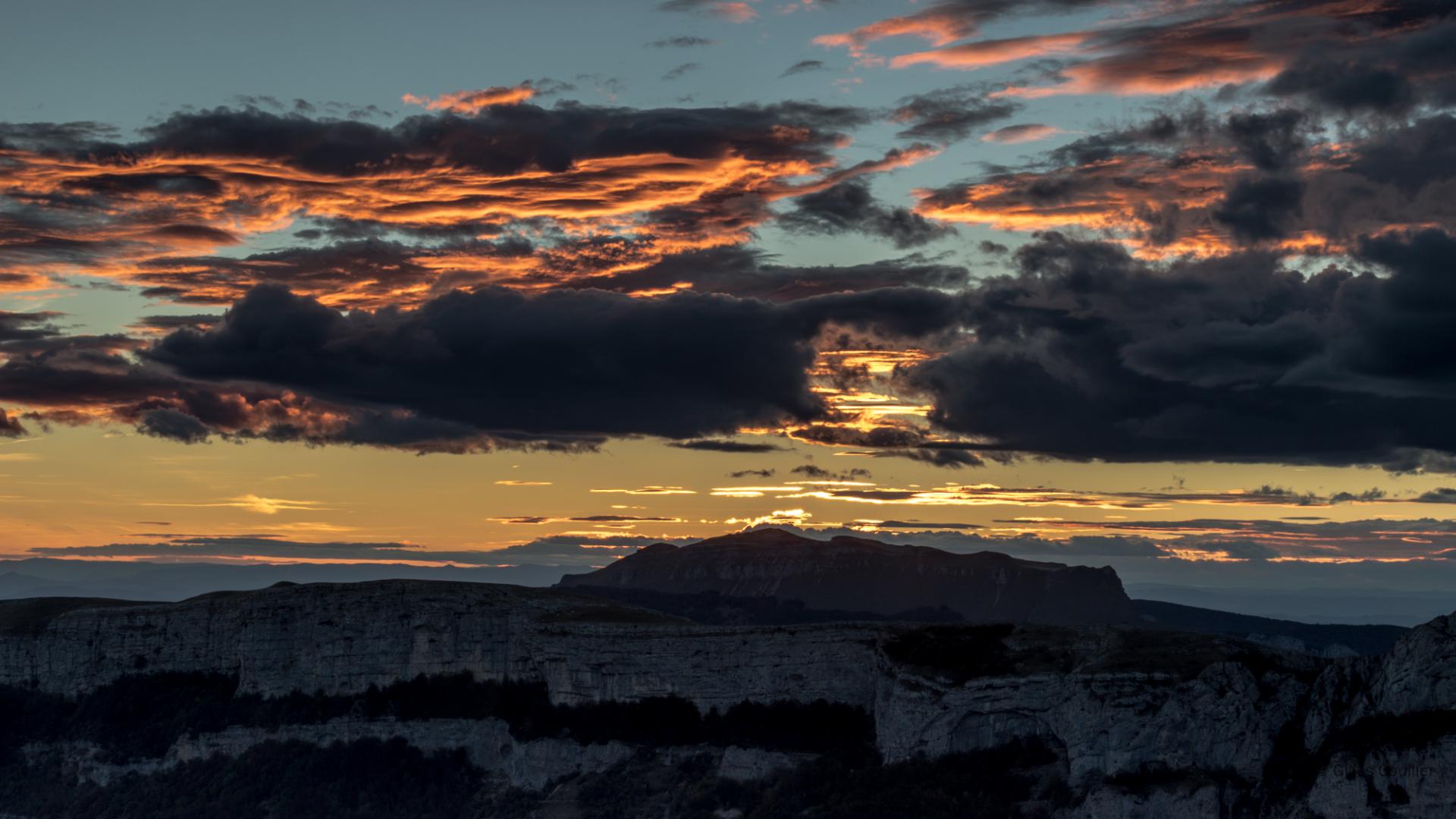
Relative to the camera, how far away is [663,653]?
170500 millimetres

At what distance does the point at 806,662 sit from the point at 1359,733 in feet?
174

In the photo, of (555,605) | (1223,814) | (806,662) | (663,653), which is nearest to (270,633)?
(555,605)

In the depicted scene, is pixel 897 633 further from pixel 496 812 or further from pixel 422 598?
pixel 422 598

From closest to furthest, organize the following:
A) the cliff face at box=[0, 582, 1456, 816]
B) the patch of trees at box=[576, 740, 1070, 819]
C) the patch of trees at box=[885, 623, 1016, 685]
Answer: the cliff face at box=[0, 582, 1456, 816] < the patch of trees at box=[576, 740, 1070, 819] < the patch of trees at box=[885, 623, 1016, 685]

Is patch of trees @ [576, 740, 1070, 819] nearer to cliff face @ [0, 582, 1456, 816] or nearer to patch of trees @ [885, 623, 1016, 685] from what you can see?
cliff face @ [0, 582, 1456, 816]

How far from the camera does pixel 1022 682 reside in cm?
14325

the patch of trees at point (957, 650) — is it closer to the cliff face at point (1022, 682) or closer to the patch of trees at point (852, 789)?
the cliff face at point (1022, 682)

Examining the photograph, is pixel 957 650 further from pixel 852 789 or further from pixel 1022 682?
pixel 852 789

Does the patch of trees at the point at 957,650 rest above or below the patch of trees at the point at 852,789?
above

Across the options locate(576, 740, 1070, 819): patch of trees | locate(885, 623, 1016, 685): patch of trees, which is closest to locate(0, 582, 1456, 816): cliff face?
locate(885, 623, 1016, 685): patch of trees

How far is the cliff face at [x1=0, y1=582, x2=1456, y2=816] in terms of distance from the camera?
123 meters

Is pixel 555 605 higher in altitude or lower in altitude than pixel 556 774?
higher

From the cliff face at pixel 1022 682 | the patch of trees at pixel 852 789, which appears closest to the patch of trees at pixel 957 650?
the cliff face at pixel 1022 682

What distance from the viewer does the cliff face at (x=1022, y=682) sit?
405ft
